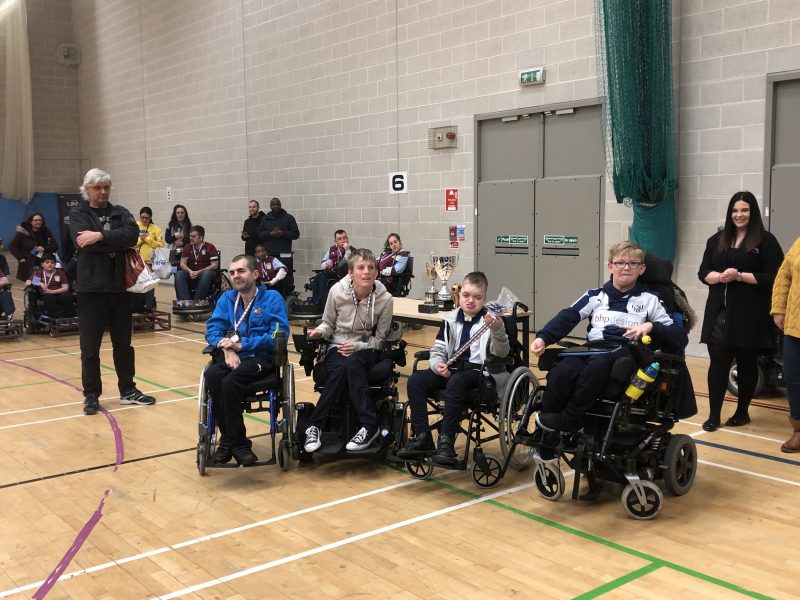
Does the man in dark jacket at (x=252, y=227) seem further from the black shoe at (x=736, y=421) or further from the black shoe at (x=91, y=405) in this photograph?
the black shoe at (x=736, y=421)

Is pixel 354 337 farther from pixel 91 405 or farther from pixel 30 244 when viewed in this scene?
pixel 30 244

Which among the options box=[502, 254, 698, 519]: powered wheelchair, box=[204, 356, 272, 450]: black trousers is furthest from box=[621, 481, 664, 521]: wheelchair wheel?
box=[204, 356, 272, 450]: black trousers

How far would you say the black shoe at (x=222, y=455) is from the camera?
3730 millimetres

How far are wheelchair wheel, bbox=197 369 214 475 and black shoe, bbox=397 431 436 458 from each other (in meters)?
0.94

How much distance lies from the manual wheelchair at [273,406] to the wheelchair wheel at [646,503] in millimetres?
1586

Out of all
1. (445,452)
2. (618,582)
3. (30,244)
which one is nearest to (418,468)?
(445,452)

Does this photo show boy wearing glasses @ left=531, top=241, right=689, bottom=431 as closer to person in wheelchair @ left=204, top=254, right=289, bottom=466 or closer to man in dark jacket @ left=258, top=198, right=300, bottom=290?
person in wheelchair @ left=204, top=254, right=289, bottom=466

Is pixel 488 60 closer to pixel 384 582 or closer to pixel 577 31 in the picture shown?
pixel 577 31

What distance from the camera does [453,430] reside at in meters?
3.54

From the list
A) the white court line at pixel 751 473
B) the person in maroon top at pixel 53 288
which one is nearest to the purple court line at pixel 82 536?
the white court line at pixel 751 473

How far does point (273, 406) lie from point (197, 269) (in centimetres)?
618

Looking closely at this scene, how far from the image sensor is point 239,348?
3.88m

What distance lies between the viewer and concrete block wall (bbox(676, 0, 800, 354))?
5.98 metres

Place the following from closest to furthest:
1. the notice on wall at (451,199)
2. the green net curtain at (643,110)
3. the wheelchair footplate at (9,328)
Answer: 1. the green net curtain at (643,110)
2. the wheelchair footplate at (9,328)
3. the notice on wall at (451,199)
